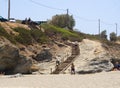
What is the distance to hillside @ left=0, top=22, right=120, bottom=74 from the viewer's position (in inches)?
1576

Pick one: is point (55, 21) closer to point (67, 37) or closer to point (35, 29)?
point (67, 37)

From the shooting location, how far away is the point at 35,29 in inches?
2164

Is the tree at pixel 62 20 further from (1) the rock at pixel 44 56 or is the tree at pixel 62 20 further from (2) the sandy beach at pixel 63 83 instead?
(2) the sandy beach at pixel 63 83

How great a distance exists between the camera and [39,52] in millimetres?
46844

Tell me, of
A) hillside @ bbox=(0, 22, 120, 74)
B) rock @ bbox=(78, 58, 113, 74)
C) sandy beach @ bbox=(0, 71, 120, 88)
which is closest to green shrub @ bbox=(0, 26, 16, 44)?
hillside @ bbox=(0, 22, 120, 74)

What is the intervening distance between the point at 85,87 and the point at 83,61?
22.8m

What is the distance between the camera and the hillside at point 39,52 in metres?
40.0

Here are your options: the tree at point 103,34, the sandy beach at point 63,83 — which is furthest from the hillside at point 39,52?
the tree at point 103,34

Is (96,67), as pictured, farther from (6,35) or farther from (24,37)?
(24,37)

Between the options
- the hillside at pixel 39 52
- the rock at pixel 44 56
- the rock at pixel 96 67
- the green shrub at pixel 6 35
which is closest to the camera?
the hillside at pixel 39 52

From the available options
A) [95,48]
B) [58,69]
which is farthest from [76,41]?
[58,69]

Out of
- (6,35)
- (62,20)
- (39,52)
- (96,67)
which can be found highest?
(62,20)

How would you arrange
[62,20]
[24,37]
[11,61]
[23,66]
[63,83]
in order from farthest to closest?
[62,20] < [24,37] < [23,66] < [11,61] < [63,83]

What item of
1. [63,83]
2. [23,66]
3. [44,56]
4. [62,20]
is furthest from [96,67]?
[62,20]
